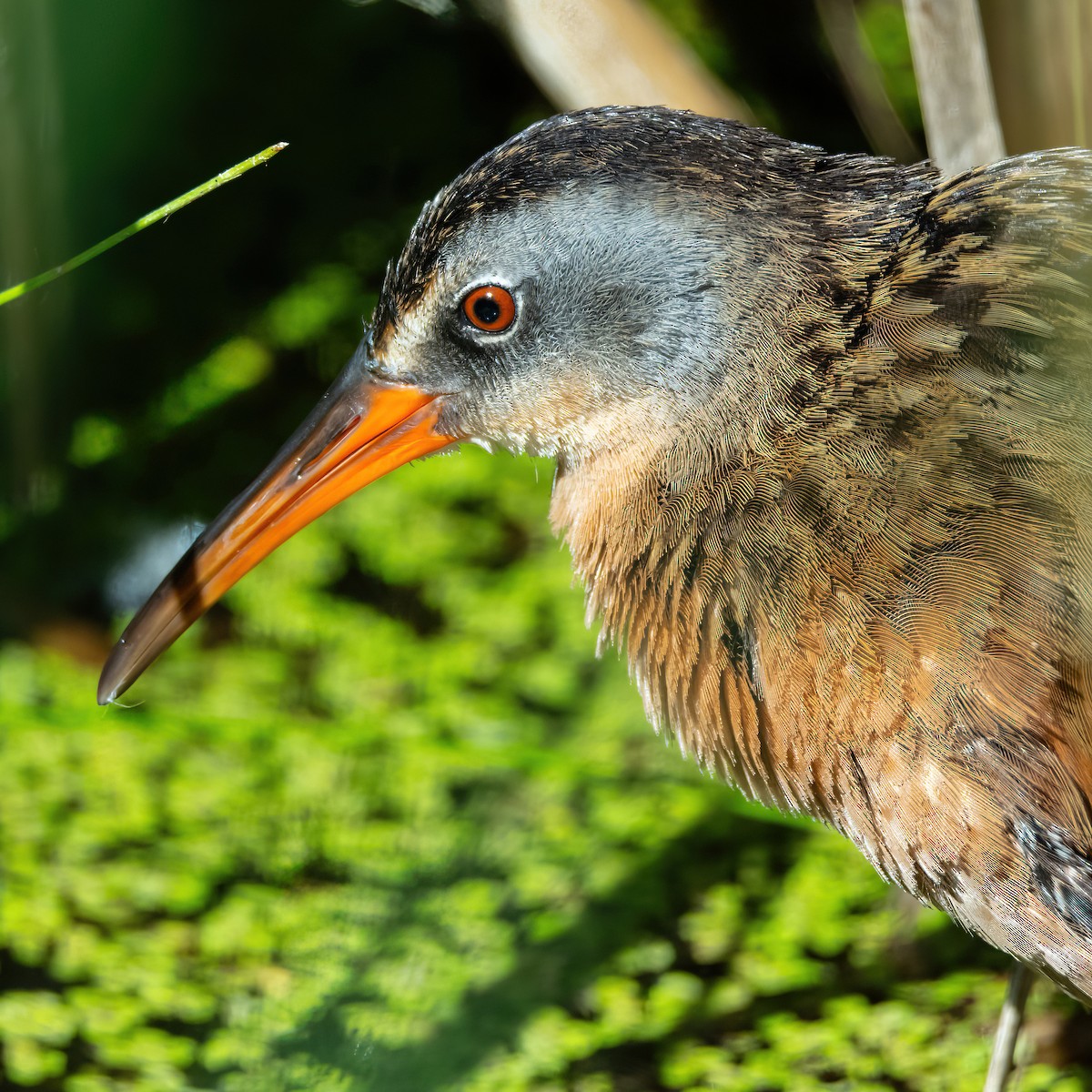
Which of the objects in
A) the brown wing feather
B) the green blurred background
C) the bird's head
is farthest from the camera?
the green blurred background

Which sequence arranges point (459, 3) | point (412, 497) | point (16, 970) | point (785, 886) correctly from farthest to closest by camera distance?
1. point (412, 497)
2. point (785, 886)
3. point (16, 970)
4. point (459, 3)

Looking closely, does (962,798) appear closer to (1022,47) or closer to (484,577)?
(1022,47)

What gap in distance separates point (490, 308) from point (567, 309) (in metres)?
0.12

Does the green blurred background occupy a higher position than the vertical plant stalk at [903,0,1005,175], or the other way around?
the vertical plant stalk at [903,0,1005,175]

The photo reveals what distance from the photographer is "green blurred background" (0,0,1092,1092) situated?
2592 mm

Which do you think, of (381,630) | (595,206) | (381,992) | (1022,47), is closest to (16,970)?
(381,992)

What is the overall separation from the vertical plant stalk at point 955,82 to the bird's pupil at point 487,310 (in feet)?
2.94

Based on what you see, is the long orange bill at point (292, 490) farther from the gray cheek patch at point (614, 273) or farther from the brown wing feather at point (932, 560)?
the brown wing feather at point (932, 560)

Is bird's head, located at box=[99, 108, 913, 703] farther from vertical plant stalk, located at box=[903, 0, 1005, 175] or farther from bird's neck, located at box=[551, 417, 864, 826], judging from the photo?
vertical plant stalk, located at box=[903, 0, 1005, 175]

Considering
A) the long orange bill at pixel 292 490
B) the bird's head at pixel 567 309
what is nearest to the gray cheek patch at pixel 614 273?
the bird's head at pixel 567 309

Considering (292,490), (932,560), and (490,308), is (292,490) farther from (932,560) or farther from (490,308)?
(932,560)

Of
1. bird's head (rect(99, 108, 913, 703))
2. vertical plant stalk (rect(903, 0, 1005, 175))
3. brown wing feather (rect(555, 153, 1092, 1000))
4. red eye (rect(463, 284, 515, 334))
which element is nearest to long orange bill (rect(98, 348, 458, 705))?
bird's head (rect(99, 108, 913, 703))

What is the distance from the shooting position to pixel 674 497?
199 cm

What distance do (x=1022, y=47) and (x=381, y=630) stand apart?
2051 mm
